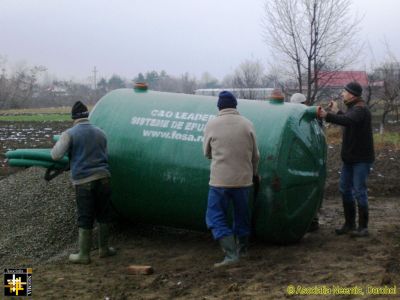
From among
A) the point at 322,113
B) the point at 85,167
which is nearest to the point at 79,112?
the point at 85,167

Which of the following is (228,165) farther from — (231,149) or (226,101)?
(226,101)

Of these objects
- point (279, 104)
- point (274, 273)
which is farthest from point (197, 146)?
point (274, 273)

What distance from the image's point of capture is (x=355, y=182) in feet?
22.6

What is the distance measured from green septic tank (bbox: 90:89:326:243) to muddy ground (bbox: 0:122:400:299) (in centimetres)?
39

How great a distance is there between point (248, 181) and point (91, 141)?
177 cm

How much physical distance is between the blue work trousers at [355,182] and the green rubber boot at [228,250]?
1.75 meters

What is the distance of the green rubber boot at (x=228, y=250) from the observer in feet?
19.5

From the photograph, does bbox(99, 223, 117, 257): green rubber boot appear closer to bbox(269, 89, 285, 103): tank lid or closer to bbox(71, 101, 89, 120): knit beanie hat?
bbox(71, 101, 89, 120): knit beanie hat

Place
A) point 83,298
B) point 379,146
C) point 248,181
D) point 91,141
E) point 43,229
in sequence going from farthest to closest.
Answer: point 379,146, point 43,229, point 91,141, point 248,181, point 83,298

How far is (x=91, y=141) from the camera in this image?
6.45m

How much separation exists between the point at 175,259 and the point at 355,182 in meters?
2.22

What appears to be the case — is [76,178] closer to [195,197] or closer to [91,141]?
[91,141]
